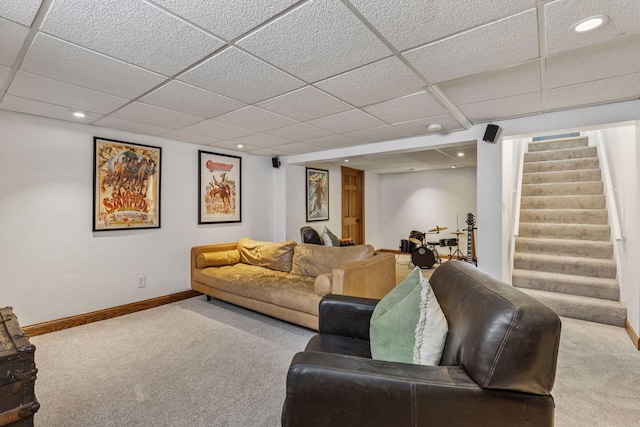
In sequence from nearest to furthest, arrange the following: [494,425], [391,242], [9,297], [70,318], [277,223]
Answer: [494,425], [9,297], [70,318], [277,223], [391,242]

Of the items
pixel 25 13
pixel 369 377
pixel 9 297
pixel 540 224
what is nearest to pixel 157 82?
pixel 25 13

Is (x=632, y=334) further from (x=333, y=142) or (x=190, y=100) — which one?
(x=190, y=100)

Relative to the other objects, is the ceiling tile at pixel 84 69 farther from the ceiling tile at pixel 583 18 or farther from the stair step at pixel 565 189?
the stair step at pixel 565 189

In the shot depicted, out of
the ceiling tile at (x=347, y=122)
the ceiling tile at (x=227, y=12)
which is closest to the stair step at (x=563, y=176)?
the ceiling tile at (x=347, y=122)

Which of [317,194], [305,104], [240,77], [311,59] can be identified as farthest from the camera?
[317,194]

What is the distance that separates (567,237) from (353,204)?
4.09 m

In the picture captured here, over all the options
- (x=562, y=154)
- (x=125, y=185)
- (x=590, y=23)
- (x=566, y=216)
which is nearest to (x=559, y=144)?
(x=562, y=154)

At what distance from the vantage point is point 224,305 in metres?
3.89

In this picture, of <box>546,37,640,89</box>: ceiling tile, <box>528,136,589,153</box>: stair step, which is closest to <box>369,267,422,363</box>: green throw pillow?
<box>546,37,640,89</box>: ceiling tile

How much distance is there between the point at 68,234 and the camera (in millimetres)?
3172

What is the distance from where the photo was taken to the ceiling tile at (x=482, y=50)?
1.54 meters

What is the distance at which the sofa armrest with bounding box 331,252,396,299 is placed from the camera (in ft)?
9.04

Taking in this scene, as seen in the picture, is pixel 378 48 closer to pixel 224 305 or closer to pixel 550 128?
pixel 550 128

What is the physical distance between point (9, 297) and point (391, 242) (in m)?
7.16
